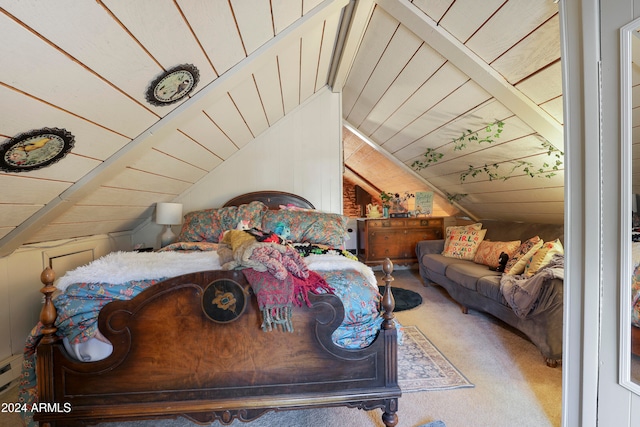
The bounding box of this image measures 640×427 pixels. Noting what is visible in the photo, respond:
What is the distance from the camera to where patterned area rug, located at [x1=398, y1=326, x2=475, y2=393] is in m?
1.73

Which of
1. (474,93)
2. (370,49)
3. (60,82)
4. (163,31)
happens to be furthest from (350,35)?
(60,82)

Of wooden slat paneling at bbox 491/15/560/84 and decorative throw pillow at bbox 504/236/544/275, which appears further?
decorative throw pillow at bbox 504/236/544/275

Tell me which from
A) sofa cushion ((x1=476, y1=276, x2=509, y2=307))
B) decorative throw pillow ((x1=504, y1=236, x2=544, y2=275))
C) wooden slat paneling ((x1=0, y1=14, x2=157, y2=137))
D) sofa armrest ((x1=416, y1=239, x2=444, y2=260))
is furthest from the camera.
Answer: sofa armrest ((x1=416, y1=239, x2=444, y2=260))

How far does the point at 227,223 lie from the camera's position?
9.00 feet

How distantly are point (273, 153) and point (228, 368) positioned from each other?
241 cm

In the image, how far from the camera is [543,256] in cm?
227

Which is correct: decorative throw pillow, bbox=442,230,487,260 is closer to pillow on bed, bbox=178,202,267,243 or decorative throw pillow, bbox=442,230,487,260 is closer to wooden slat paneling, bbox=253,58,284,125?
pillow on bed, bbox=178,202,267,243

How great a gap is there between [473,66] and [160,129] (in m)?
1.88

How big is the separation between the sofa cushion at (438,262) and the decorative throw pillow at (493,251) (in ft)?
0.70

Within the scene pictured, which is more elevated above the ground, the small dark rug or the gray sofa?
the gray sofa

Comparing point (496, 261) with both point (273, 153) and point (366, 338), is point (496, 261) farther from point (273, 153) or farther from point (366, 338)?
point (273, 153)

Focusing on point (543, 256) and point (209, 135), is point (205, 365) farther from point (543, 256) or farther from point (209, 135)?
point (543, 256)

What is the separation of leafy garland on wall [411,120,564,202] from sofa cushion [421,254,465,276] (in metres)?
0.88

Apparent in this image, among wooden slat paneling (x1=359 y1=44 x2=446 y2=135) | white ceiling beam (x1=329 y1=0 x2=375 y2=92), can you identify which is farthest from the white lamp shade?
wooden slat paneling (x1=359 y1=44 x2=446 y2=135)
